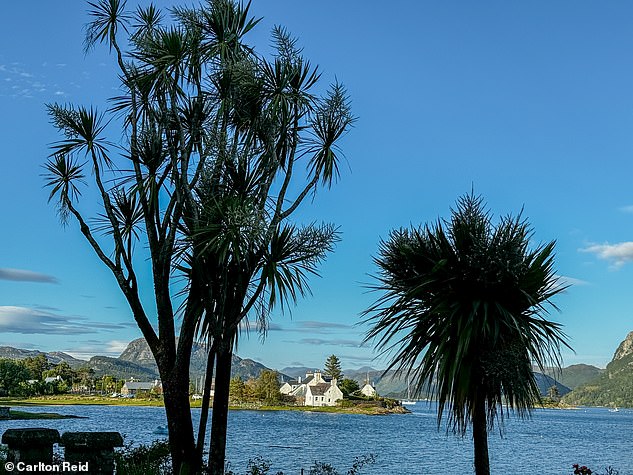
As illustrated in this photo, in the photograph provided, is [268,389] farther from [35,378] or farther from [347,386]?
[35,378]

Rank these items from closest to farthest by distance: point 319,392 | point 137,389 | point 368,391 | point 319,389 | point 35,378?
point 35,378 → point 319,392 → point 319,389 → point 368,391 → point 137,389

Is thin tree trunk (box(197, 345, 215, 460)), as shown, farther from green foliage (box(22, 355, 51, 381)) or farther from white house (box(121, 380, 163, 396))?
white house (box(121, 380, 163, 396))

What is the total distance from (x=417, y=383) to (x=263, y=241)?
10.1ft

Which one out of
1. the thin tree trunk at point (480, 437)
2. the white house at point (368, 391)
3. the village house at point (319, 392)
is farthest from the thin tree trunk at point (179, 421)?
the white house at point (368, 391)

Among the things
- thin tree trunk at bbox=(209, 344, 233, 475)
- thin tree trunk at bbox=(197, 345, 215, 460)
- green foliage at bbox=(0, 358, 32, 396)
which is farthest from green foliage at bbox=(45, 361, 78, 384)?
thin tree trunk at bbox=(209, 344, 233, 475)

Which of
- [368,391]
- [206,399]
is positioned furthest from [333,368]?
[206,399]

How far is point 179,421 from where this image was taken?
10758 millimetres

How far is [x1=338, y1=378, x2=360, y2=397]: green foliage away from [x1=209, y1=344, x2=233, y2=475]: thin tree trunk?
125 m

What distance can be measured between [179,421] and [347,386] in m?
128

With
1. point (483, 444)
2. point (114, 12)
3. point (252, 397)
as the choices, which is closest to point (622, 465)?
point (483, 444)

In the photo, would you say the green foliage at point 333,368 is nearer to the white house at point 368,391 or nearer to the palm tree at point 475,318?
the white house at point 368,391

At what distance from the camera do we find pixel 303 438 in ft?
183

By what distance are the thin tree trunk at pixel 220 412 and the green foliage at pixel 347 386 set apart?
409 feet

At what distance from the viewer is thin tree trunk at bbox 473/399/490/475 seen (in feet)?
32.7
